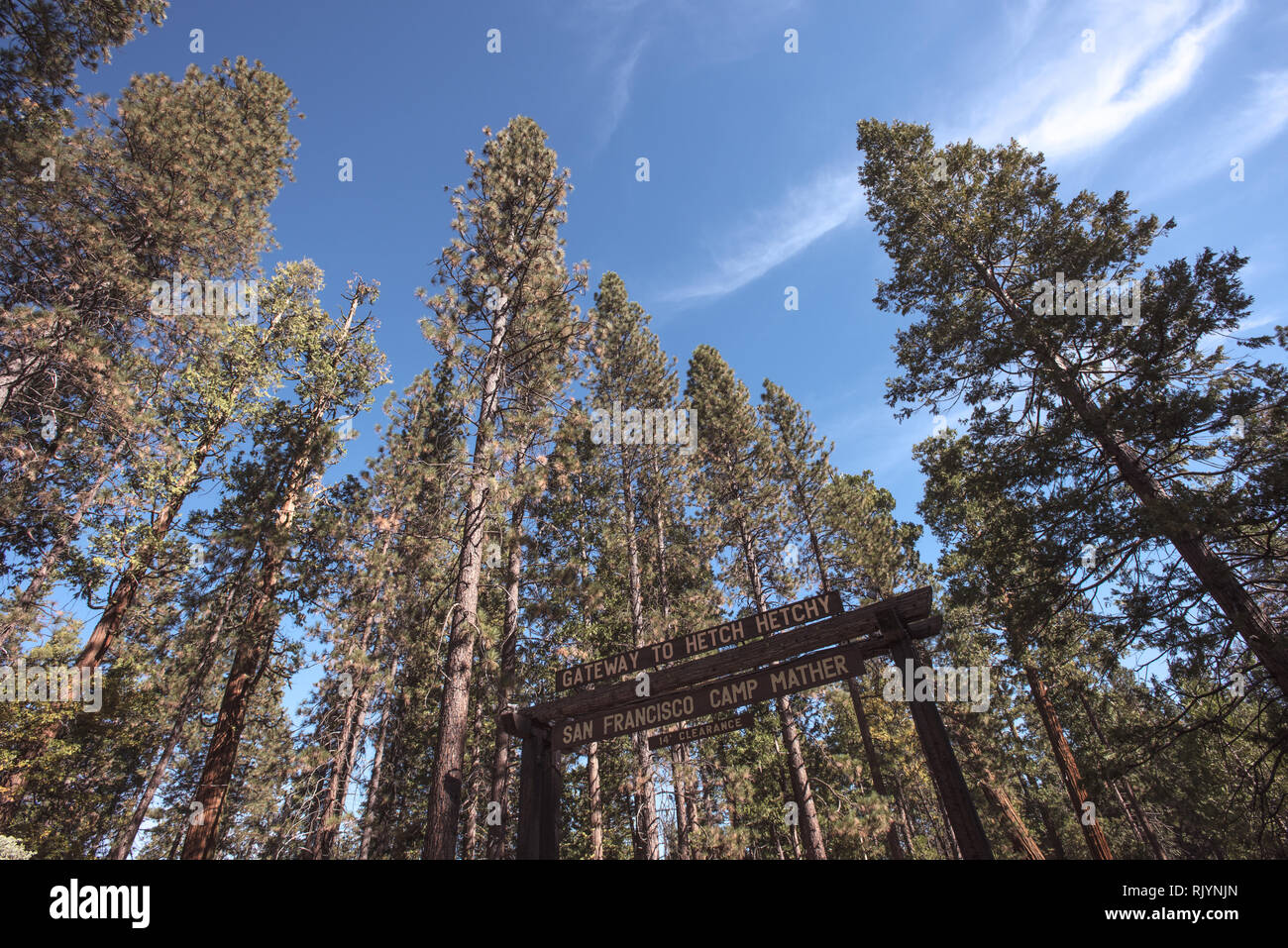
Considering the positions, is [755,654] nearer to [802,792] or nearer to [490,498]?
[490,498]

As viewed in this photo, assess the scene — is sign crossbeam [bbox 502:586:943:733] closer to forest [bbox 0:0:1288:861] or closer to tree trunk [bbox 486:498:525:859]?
forest [bbox 0:0:1288:861]

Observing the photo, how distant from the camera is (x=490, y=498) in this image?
10031 mm

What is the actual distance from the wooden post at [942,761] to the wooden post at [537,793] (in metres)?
4.49

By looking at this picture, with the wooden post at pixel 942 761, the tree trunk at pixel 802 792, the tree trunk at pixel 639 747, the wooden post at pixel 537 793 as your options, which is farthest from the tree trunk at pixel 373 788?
the wooden post at pixel 942 761

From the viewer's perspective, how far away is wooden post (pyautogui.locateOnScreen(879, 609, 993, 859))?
191 inches

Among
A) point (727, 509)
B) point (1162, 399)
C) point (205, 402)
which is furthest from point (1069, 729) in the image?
point (205, 402)

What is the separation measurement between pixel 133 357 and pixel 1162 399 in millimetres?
20474

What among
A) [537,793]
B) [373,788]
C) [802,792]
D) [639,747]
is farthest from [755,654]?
[373,788]

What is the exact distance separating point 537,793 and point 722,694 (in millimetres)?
2888

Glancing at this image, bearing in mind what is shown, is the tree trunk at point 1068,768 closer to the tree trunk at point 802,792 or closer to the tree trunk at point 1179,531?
the tree trunk at point 802,792

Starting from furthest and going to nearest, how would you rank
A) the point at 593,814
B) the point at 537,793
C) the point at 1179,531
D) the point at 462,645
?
the point at 593,814 < the point at 462,645 < the point at 1179,531 < the point at 537,793

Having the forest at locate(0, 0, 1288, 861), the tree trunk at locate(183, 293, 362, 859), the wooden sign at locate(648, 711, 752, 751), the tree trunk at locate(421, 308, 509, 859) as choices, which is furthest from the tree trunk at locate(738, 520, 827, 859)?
the tree trunk at locate(183, 293, 362, 859)
